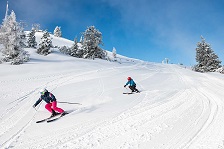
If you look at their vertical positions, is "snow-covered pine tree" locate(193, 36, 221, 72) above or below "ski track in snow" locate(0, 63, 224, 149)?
above

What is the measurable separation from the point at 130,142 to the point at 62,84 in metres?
13.1

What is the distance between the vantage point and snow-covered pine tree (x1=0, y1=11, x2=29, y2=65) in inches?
1092

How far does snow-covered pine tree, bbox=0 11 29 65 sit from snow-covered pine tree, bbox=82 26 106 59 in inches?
732

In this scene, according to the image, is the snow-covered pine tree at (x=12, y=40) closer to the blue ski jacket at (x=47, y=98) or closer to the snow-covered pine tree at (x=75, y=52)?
the snow-covered pine tree at (x=75, y=52)

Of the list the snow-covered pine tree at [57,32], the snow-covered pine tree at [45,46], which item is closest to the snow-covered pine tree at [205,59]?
the snow-covered pine tree at [45,46]

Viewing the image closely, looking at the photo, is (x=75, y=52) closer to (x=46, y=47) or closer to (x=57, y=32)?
(x=46, y=47)

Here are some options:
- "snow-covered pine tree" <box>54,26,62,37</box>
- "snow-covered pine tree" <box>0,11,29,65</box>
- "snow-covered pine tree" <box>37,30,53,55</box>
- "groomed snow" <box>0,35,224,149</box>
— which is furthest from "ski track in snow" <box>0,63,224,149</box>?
"snow-covered pine tree" <box>54,26,62,37</box>

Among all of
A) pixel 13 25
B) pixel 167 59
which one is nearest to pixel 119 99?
pixel 13 25

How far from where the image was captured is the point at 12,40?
28266mm

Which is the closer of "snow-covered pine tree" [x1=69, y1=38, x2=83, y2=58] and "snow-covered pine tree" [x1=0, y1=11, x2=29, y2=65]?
"snow-covered pine tree" [x1=0, y1=11, x2=29, y2=65]

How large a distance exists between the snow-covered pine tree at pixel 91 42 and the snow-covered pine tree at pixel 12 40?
732 inches

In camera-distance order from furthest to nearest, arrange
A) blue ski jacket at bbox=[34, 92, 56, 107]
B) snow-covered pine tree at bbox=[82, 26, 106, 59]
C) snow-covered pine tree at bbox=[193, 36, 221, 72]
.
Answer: snow-covered pine tree at bbox=[82, 26, 106, 59] < snow-covered pine tree at bbox=[193, 36, 221, 72] < blue ski jacket at bbox=[34, 92, 56, 107]

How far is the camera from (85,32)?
47.2 m

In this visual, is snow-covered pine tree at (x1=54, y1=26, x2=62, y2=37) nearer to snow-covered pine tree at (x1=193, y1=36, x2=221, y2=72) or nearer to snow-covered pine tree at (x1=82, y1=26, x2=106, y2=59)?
snow-covered pine tree at (x1=82, y1=26, x2=106, y2=59)
